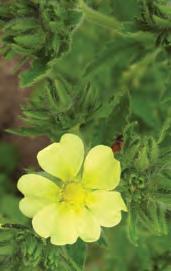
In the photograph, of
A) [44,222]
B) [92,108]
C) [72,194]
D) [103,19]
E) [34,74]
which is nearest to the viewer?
[44,222]

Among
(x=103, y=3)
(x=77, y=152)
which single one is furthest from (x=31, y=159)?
(x=77, y=152)

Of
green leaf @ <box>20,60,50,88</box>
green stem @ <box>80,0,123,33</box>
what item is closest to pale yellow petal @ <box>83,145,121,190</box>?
green leaf @ <box>20,60,50,88</box>

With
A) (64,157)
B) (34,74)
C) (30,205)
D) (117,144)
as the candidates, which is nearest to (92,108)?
(117,144)

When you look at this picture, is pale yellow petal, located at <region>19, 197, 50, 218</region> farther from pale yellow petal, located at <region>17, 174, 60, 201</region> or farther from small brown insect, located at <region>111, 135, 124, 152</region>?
small brown insect, located at <region>111, 135, 124, 152</region>

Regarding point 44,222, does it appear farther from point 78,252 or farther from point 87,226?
point 78,252

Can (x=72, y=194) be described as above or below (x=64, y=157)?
below

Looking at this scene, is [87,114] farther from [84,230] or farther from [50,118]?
[84,230]
